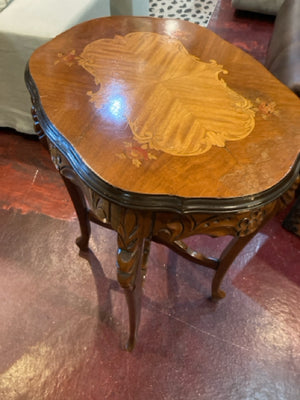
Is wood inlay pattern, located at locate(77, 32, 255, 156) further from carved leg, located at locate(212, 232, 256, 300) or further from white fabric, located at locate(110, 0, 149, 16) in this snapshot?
white fabric, located at locate(110, 0, 149, 16)

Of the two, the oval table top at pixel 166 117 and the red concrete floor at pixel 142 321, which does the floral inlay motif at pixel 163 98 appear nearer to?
the oval table top at pixel 166 117

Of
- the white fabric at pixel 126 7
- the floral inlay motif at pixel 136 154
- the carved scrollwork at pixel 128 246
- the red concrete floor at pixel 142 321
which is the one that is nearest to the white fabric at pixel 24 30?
the white fabric at pixel 126 7

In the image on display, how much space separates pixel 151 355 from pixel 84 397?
221 millimetres

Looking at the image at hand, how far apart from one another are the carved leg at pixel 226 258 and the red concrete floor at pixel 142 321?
0.19 feet

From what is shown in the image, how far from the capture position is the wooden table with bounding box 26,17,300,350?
1.99 ft

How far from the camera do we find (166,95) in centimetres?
77

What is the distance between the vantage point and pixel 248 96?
790 millimetres

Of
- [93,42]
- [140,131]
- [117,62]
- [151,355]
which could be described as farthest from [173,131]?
[151,355]

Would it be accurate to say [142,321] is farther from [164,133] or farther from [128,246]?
[164,133]

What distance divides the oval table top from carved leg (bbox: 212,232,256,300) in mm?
225

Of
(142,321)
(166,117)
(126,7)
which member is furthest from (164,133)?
(126,7)

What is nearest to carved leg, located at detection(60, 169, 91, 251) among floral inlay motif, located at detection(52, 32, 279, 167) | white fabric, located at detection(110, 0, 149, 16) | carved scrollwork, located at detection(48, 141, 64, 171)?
carved scrollwork, located at detection(48, 141, 64, 171)

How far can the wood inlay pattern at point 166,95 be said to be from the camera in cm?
69

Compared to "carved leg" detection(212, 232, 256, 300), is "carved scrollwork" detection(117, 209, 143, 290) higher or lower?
higher
